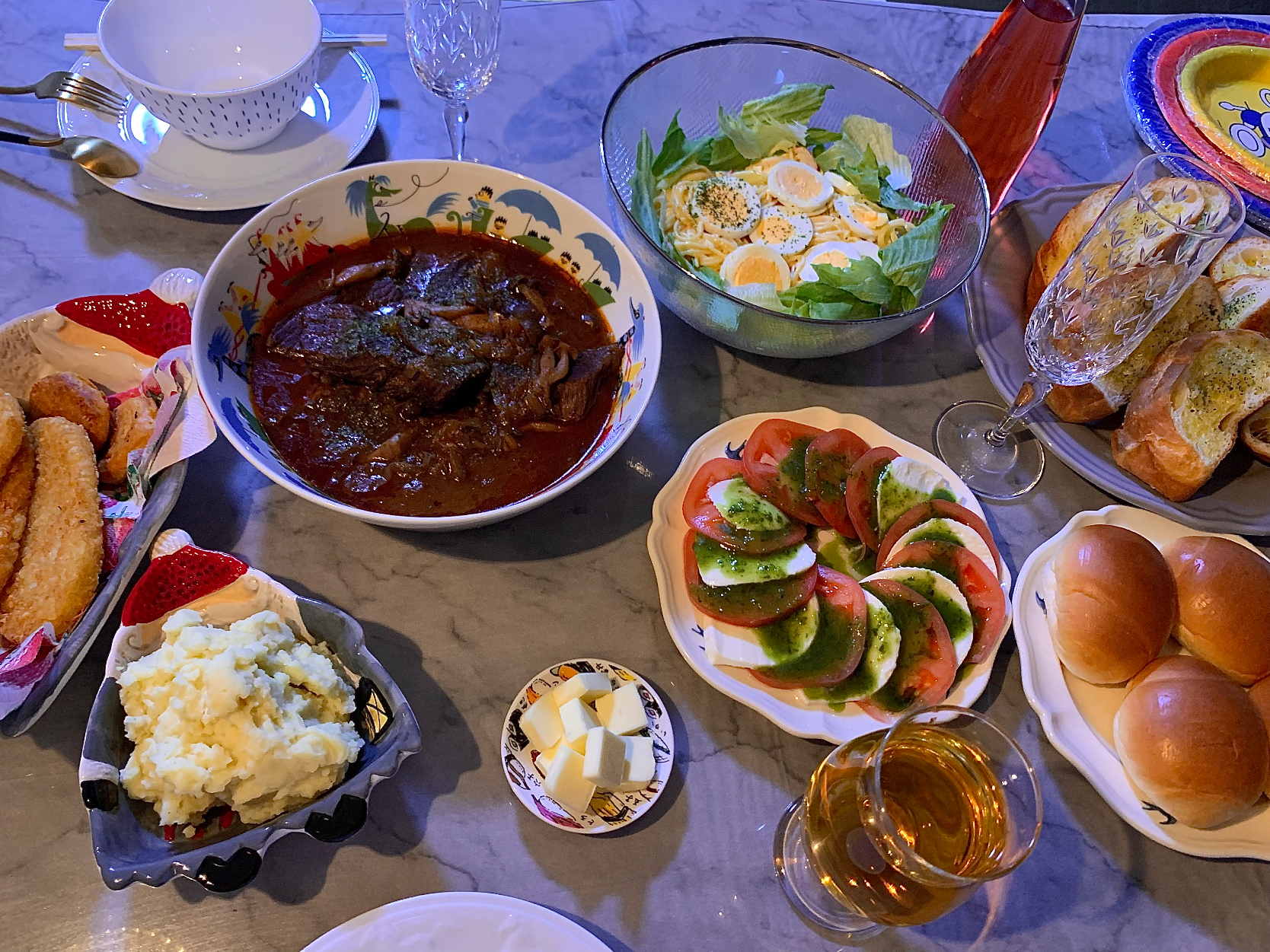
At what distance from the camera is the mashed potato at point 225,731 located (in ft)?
4.70

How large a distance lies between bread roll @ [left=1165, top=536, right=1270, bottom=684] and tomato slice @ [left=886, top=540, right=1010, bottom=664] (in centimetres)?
46

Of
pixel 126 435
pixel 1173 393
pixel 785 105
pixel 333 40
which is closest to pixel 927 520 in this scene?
pixel 1173 393

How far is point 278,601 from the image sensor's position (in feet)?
5.53

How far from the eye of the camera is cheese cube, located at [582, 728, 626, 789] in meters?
1.64

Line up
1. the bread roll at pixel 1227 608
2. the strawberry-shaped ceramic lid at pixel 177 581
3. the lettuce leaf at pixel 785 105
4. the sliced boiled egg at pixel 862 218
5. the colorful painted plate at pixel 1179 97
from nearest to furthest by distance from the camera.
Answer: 1. the strawberry-shaped ceramic lid at pixel 177 581
2. the bread roll at pixel 1227 608
3. the sliced boiled egg at pixel 862 218
4. the lettuce leaf at pixel 785 105
5. the colorful painted plate at pixel 1179 97

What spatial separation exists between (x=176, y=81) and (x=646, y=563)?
85.2 inches

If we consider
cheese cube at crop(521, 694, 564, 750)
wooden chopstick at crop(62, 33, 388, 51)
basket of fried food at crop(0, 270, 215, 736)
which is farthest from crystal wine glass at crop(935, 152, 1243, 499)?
wooden chopstick at crop(62, 33, 388, 51)

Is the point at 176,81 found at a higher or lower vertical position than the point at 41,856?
higher

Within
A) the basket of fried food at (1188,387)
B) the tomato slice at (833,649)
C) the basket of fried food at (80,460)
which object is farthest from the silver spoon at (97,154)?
the basket of fried food at (1188,387)

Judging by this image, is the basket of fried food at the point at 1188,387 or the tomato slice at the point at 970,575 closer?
the tomato slice at the point at 970,575

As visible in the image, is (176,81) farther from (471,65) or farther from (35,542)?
(35,542)

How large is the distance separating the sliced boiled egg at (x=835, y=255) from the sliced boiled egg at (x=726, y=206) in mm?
223

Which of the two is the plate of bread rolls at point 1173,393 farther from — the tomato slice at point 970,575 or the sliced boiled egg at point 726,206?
the sliced boiled egg at point 726,206

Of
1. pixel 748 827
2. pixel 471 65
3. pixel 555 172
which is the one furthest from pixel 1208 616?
pixel 471 65
